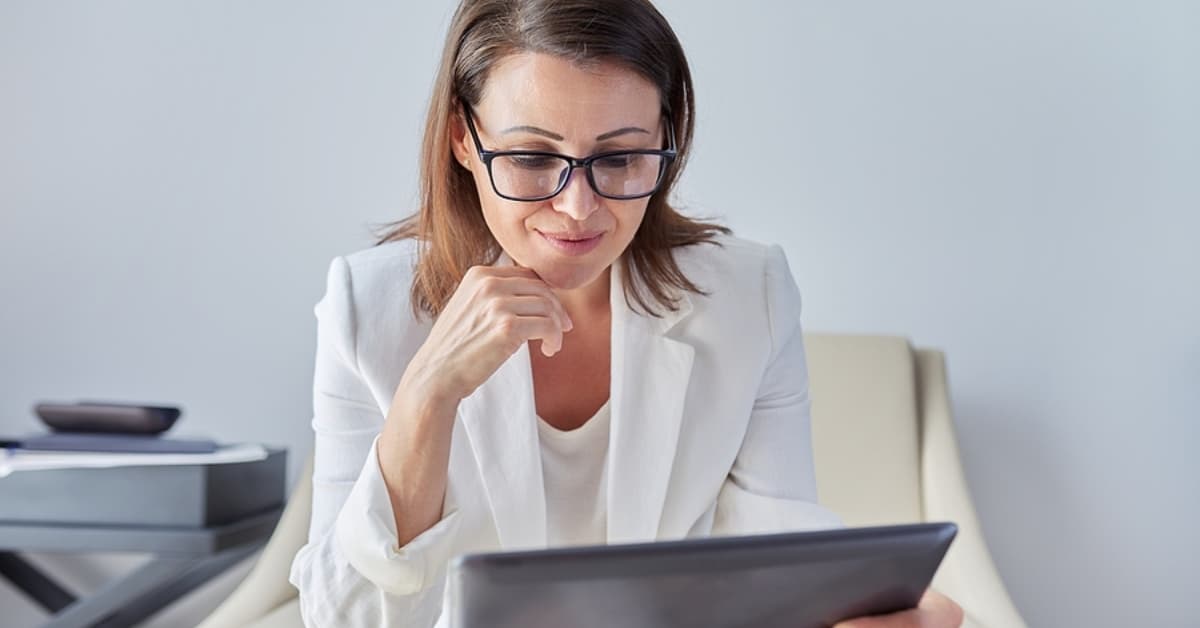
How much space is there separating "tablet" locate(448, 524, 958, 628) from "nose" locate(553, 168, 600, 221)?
467mm

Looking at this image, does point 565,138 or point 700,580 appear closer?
point 700,580

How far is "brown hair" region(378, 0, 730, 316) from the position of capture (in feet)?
3.97

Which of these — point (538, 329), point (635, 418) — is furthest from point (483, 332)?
point (635, 418)

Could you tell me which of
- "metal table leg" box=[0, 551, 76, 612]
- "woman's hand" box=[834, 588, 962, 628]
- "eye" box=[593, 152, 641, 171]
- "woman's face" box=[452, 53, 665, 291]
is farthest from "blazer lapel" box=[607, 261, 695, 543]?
"metal table leg" box=[0, 551, 76, 612]

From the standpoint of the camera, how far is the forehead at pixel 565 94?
1.18m

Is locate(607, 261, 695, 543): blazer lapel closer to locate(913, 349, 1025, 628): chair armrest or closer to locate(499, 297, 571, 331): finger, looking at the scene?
locate(499, 297, 571, 331): finger

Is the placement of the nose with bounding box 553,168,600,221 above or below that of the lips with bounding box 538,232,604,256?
above

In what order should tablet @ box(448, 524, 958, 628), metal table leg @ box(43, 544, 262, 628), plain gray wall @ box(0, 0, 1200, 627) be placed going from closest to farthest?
tablet @ box(448, 524, 958, 628) → metal table leg @ box(43, 544, 262, 628) → plain gray wall @ box(0, 0, 1200, 627)

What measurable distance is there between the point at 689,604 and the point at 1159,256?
1808mm

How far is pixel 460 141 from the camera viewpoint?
132 centimetres

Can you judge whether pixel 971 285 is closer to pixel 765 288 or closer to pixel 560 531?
pixel 765 288

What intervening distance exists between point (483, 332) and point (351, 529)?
0.73 feet

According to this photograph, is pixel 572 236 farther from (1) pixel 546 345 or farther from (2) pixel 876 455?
(2) pixel 876 455

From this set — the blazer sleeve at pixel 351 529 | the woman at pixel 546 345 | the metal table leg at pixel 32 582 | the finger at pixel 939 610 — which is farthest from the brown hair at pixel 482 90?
the metal table leg at pixel 32 582
